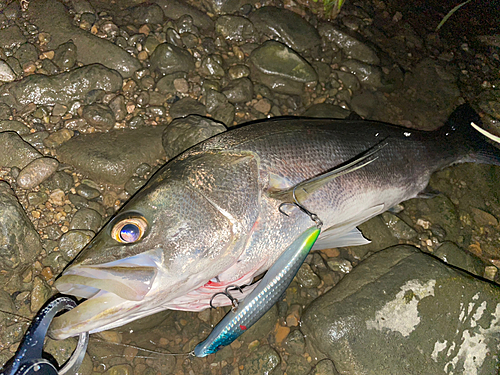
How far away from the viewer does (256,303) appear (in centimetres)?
252

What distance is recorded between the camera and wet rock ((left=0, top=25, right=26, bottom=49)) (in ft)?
12.2

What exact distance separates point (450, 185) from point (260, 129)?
2559 mm

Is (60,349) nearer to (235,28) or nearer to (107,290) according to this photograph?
(107,290)

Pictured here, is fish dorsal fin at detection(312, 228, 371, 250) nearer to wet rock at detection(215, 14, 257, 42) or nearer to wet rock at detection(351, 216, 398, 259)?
wet rock at detection(351, 216, 398, 259)

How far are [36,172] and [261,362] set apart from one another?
2.61 m

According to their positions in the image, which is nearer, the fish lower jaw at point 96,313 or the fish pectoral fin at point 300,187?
the fish lower jaw at point 96,313

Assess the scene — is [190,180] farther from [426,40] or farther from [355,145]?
[426,40]

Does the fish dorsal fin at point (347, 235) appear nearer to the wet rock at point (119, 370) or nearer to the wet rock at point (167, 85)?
the wet rock at point (119, 370)

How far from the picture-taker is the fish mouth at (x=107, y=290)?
2.21 m

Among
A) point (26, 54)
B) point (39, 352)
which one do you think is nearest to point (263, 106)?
point (26, 54)

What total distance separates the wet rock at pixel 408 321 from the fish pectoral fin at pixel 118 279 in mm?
1583

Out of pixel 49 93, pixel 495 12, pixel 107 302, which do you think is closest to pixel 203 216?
pixel 107 302

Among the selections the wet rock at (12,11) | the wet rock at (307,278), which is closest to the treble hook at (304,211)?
the wet rock at (307,278)

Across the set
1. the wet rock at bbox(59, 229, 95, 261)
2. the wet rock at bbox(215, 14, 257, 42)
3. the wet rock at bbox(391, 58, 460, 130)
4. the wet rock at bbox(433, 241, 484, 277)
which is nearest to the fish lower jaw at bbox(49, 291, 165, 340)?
the wet rock at bbox(59, 229, 95, 261)
